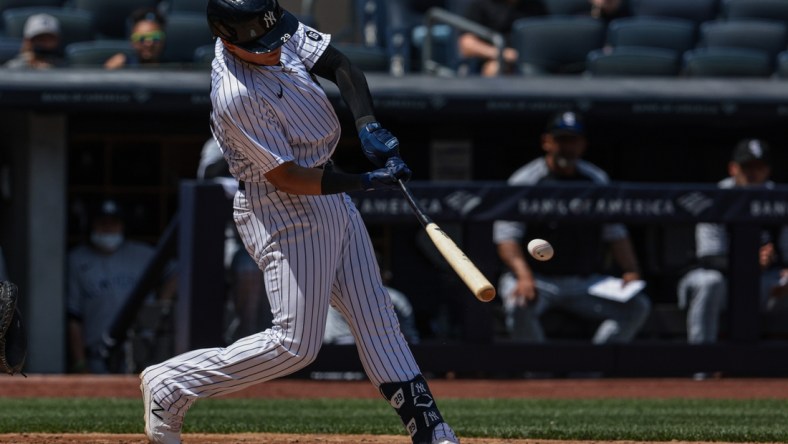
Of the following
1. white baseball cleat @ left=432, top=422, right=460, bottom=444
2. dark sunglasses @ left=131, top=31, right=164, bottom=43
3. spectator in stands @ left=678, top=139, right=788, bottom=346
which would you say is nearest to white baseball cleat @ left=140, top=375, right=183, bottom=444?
white baseball cleat @ left=432, top=422, right=460, bottom=444

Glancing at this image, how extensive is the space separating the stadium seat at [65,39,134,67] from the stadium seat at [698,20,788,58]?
4182 millimetres

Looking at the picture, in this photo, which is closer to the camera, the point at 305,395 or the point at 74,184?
the point at 305,395

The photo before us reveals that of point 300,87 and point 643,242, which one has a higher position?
point 300,87

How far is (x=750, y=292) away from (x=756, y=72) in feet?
7.65

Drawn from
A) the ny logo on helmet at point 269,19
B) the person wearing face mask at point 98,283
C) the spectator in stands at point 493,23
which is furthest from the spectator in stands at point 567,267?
the ny logo on helmet at point 269,19

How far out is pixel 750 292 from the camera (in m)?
8.20

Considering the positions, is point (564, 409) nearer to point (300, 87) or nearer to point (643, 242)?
point (643, 242)

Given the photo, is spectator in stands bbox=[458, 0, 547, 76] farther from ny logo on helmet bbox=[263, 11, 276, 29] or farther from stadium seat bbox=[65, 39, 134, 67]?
ny logo on helmet bbox=[263, 11, 276, 29]

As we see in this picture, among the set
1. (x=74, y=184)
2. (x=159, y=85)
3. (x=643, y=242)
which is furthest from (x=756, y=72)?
(x=74, y=184)

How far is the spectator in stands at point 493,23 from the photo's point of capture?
387 inches

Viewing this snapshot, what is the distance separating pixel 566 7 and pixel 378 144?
701 cm

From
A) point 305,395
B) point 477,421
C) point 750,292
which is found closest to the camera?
point 477,421

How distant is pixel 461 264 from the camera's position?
153 inches

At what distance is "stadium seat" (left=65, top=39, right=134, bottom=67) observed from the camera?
30.6ft
